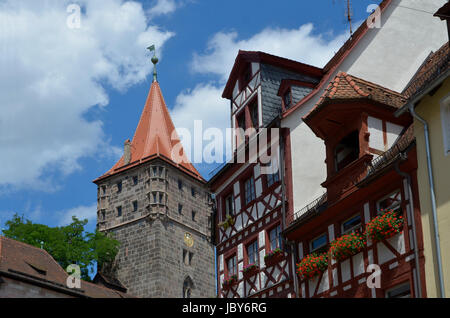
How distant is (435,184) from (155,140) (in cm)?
5811

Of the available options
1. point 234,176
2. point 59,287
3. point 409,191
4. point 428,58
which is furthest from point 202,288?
point 409,191

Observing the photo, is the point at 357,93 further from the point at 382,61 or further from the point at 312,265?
the point at 312,265

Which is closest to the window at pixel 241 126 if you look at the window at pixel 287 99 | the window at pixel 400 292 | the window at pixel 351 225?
the window at pixel 287 99

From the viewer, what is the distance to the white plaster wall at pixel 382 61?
23.1 m

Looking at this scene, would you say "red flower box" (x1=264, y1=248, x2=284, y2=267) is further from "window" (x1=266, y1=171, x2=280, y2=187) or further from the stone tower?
the stone tower

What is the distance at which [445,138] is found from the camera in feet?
53.8

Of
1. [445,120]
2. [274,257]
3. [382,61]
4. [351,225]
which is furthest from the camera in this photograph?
[382,61]

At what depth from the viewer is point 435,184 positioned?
16.3m

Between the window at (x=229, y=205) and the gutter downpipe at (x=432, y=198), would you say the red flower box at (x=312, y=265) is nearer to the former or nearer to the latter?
the gutter downpipe at (x=432, y=198)

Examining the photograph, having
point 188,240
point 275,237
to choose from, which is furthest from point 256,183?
point 188,240

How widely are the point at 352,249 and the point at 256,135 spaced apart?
7.63 meters

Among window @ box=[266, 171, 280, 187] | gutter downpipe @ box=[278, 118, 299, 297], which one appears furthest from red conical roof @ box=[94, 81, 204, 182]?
gutter downpipe @ box=[278, 118, 299, 297]

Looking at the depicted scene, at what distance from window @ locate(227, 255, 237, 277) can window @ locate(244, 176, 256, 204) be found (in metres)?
1.82

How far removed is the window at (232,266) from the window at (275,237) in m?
2.20
